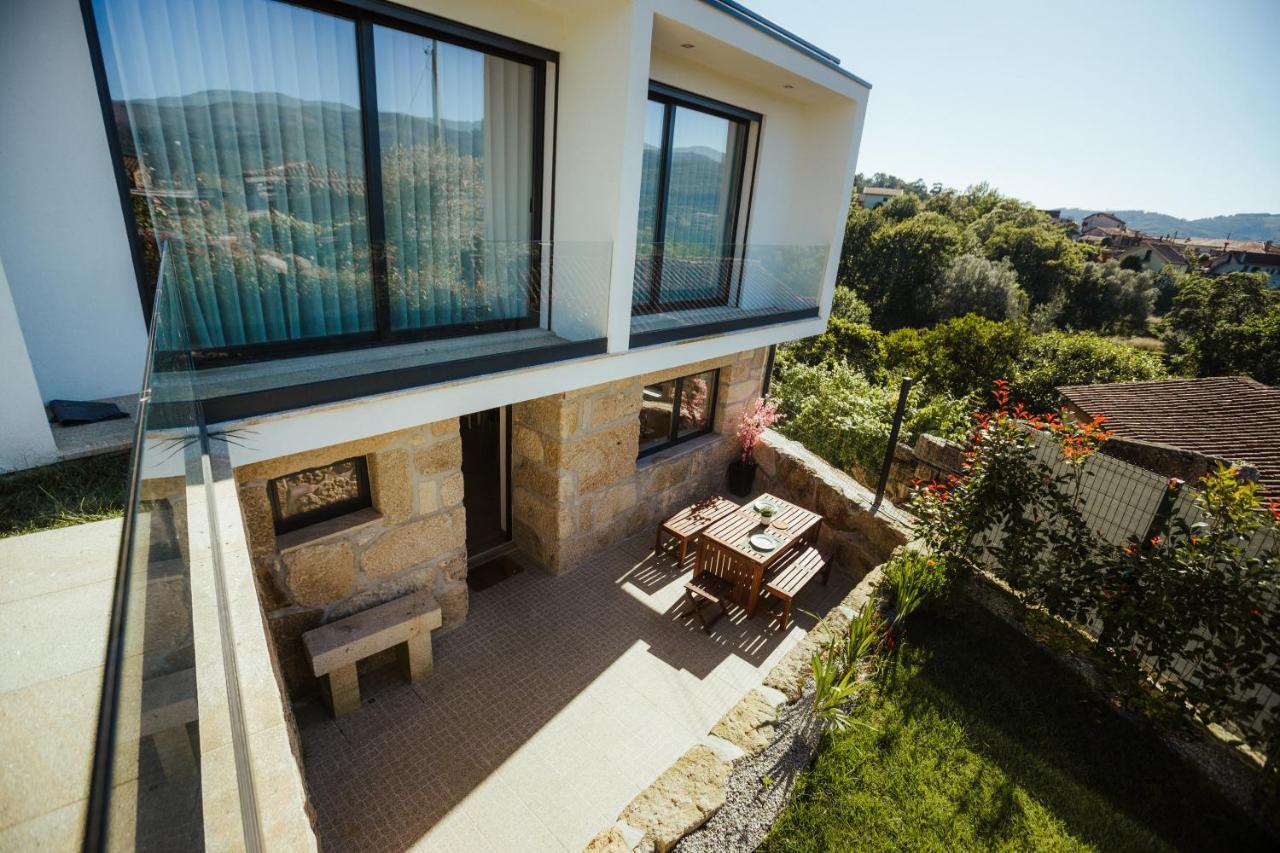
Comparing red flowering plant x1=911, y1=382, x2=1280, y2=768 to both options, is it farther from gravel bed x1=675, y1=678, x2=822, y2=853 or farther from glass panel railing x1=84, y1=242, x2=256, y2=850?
glass panel railing x1=84, y1=242, x2=256, y2=850

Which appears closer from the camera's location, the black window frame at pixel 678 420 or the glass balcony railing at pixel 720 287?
the glass balcony railing at pixel 720 287

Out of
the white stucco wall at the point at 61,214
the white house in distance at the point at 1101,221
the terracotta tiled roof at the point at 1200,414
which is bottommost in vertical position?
the terracotta tiled roof at the point at 1200,414

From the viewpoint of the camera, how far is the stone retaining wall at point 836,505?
7.06 meters

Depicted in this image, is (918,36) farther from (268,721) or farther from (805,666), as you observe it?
(268,721)

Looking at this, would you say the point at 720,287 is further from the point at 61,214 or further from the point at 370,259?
the point at 61,214

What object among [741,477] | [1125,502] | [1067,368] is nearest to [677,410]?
[741,477]

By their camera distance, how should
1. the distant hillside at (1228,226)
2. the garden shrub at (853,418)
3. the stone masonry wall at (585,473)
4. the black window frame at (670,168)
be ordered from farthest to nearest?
the distant hillside at (1228,226), the garden shrub at (853,418), the black window frame at (670,168), the stone masonry wall at (585,473)

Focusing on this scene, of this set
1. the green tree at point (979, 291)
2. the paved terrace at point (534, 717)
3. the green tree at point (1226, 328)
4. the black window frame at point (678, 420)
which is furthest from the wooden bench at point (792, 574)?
the green tree at point (1226, 328)

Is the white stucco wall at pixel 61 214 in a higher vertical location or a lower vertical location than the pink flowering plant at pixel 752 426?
higher

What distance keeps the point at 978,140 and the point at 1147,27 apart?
24321 mm

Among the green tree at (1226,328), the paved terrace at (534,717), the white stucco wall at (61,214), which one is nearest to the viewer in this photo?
the white stucco wall at (61,214)

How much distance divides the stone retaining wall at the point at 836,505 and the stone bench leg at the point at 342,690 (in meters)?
5.59

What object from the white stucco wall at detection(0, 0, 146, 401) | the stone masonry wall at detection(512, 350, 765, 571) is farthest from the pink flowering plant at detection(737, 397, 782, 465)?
the white stucco wall at detection(0, 0, 146, 401)

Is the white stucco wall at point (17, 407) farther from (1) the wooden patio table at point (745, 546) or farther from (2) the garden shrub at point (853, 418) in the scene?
(2) the garden shrub at point (853, 418)
